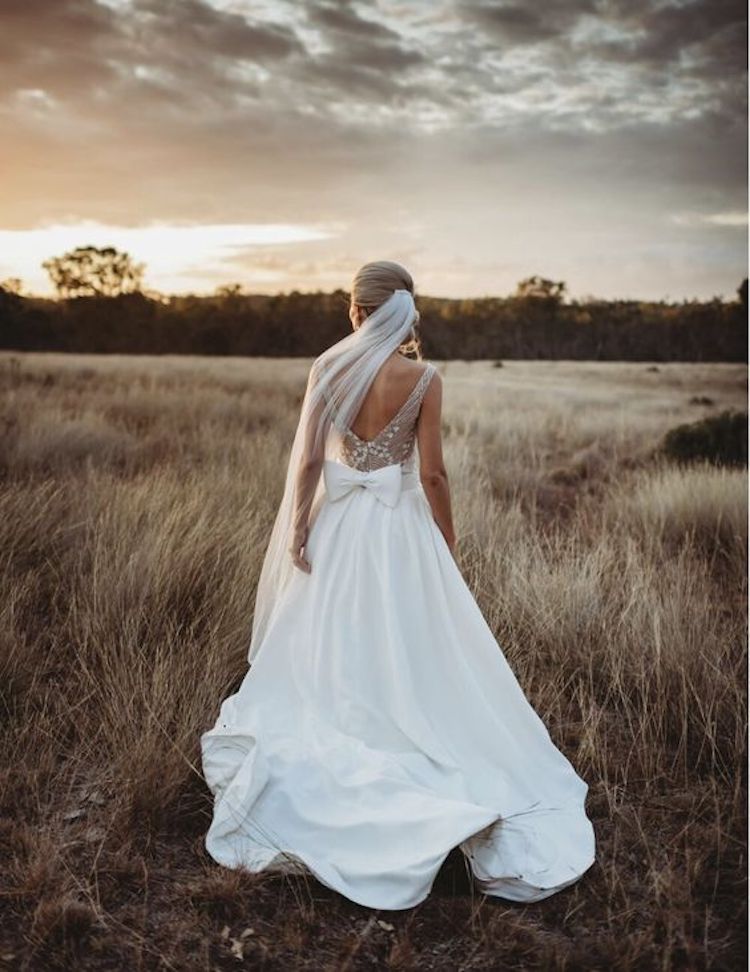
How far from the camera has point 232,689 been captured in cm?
407

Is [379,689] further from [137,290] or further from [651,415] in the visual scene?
[137,290]

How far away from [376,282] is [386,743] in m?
1.92

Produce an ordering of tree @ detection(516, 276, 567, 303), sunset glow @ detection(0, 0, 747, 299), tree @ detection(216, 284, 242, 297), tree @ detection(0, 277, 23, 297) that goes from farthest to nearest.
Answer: tree @ detection(516, 276, 567, 303) < tree @ detection(216, 284, 242, 297) < tree @ detection(0, 277, 23, 297) < sunset glow @ detection(0, 0, 747, 299)

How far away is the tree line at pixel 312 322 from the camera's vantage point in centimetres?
1923

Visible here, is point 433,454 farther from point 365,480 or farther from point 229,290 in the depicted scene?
point 229,290

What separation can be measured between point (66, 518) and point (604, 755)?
14.0ft

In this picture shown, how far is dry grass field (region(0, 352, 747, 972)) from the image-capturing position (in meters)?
2.54

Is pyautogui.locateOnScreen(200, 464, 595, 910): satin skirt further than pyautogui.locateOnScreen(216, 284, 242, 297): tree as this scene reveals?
No

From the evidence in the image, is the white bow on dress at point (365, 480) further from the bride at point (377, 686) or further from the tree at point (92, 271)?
the tree at point (92, 271)

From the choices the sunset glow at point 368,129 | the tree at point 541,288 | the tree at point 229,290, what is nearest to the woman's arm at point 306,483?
the sunset glow at point 368,129

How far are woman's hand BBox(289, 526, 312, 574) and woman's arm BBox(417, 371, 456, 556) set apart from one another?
23.1 inches

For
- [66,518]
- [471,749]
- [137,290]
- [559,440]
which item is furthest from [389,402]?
[137,290]

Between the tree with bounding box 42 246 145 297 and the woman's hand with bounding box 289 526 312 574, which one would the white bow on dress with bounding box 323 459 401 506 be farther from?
the tree with bounding box 42 246 145 297

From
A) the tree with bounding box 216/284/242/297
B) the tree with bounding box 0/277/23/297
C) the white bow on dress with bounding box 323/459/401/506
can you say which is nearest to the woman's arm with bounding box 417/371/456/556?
the white bow on dress with bounding box 323/459/401/506
